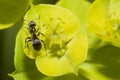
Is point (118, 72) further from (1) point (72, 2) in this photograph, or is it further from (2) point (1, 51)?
(2) point (1, 51)

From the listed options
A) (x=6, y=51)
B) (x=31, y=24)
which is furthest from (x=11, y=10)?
(x=6, y=51)

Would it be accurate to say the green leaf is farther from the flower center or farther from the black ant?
the flower center

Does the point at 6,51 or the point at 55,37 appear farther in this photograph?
the point at 6,51

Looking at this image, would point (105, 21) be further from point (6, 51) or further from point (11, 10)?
point (6, 51)

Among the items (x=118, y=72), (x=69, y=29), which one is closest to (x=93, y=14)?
(x=69, y=29)

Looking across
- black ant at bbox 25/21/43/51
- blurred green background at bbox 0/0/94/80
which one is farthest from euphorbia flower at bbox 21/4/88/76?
blurred green background at bbox 0/0/94/80

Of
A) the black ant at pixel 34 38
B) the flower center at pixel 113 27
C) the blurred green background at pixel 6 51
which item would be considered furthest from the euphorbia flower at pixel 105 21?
the blurred green background at pixel 6 51

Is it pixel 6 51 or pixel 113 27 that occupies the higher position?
pixel 113 27

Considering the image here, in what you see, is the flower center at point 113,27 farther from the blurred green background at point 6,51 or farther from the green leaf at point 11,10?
the blurred green background at point 6,51
